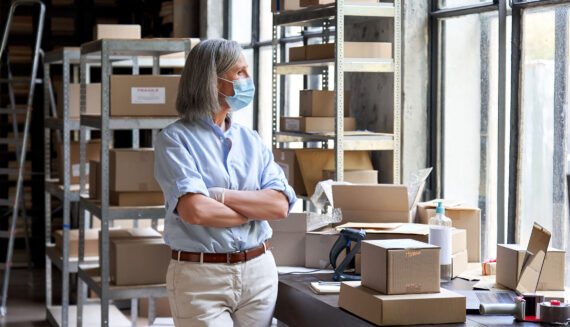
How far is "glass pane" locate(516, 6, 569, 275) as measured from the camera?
3666 millimetres

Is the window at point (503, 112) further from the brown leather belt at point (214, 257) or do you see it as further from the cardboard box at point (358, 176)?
the brown leather belt at point (214, 257)

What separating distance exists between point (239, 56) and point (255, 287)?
819mm

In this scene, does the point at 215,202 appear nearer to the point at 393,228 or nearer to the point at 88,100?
the point at 393,228

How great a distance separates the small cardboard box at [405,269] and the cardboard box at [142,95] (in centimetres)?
187

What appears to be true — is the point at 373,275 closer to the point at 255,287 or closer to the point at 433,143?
the point at 255,287

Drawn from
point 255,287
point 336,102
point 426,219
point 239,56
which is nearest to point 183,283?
point 255,287

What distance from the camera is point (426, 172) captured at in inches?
144

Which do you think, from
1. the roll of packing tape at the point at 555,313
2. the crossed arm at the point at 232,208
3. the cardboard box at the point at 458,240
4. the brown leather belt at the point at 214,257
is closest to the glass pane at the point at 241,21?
the cardboard box at the point at 458,240

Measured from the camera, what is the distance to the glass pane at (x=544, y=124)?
12.0 feet

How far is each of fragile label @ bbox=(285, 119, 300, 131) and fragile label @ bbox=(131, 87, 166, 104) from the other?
839mm

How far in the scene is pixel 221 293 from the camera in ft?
8.84

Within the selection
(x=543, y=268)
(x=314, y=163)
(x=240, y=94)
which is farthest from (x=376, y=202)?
(x=314, y=163)

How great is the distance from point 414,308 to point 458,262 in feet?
2.61

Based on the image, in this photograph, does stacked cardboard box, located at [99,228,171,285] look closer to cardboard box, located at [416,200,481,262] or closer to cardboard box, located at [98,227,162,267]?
cardboard box, located at [98,227,162,267]
